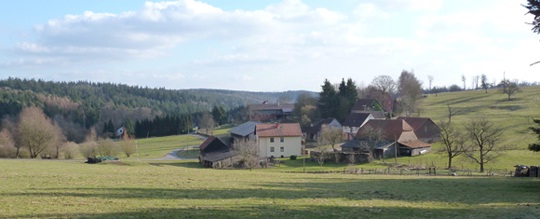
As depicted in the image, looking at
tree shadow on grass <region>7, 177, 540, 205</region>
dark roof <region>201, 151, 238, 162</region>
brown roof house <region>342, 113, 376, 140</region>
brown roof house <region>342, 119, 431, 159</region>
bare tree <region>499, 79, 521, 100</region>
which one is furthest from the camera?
bare tree <region>499, 79, 521, 100</region>

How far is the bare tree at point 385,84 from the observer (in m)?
121

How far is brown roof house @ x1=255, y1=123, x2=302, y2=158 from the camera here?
268 ft

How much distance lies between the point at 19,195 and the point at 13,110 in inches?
6275

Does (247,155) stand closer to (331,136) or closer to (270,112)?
(331,136)

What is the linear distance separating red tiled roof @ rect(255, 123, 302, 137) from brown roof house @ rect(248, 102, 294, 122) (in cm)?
6250

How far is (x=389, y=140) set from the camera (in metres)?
78.1

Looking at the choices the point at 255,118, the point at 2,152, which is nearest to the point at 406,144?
the point at 2,152

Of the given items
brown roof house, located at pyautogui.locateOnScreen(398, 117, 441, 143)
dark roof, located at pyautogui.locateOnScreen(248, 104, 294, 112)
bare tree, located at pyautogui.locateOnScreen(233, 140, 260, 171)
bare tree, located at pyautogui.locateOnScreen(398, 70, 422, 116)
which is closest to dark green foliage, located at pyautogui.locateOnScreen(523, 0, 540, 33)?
bare tree, located at pyautogui.locateOnScreen(233, 140, 260, 171)

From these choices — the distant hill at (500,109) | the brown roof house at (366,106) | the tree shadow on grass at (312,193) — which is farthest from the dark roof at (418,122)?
the tree shadow on grass at (312,193)

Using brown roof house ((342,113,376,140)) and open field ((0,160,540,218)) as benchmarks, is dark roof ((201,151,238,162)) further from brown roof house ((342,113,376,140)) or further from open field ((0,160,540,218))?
open field ((0,160,540,218))

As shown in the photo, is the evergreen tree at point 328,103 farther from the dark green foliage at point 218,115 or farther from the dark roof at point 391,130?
the dark green foliage at point 218,115

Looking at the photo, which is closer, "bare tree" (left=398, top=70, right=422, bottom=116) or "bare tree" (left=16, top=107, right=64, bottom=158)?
"bare tree" (left=16, top=107, right=64, bottom=158)

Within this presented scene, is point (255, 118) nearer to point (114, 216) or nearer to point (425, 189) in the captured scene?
point (425, 189)

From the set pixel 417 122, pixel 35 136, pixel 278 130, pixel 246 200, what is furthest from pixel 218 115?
pixel 246 200
